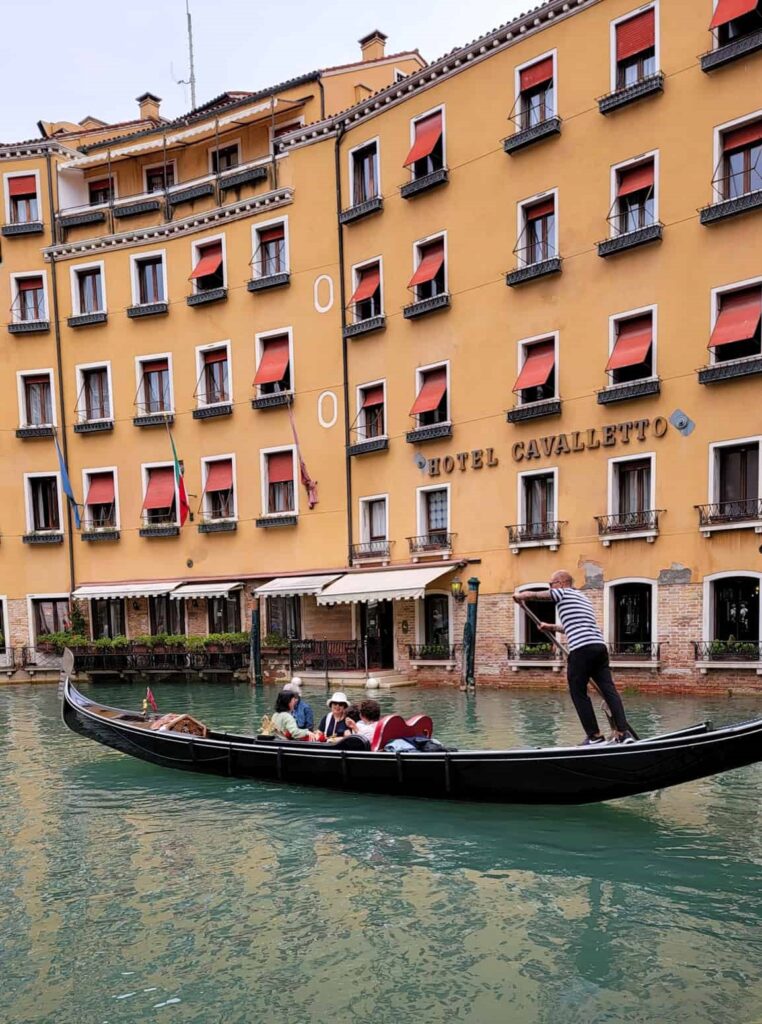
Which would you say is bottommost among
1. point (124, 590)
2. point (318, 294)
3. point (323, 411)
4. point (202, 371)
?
point (124, 590)

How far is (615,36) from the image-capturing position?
14.2 metres

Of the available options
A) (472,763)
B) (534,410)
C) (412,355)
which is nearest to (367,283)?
(412,355)

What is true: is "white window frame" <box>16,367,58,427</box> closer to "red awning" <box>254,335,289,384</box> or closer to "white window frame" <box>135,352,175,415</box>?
"white window frame" <box>135,352,175,415</box>

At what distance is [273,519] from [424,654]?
462 cm

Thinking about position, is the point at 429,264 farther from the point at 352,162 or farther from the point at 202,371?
the point at 202,371

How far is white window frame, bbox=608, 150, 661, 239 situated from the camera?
13891 millimetres

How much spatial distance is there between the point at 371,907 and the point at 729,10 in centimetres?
1295

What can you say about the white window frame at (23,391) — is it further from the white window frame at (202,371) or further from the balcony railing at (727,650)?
the balcony railing at (727,650)

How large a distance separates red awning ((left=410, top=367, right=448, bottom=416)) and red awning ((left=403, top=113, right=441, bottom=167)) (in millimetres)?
3974

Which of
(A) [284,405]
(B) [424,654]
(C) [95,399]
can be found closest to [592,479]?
(B) [424,654]

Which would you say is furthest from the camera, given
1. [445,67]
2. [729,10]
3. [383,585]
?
[383,585]

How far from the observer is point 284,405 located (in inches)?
757

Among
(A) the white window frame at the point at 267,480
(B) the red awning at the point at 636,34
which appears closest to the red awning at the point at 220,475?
(A) the white window frame at the point at 267,480

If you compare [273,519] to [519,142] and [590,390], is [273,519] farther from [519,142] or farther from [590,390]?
[519,142]
